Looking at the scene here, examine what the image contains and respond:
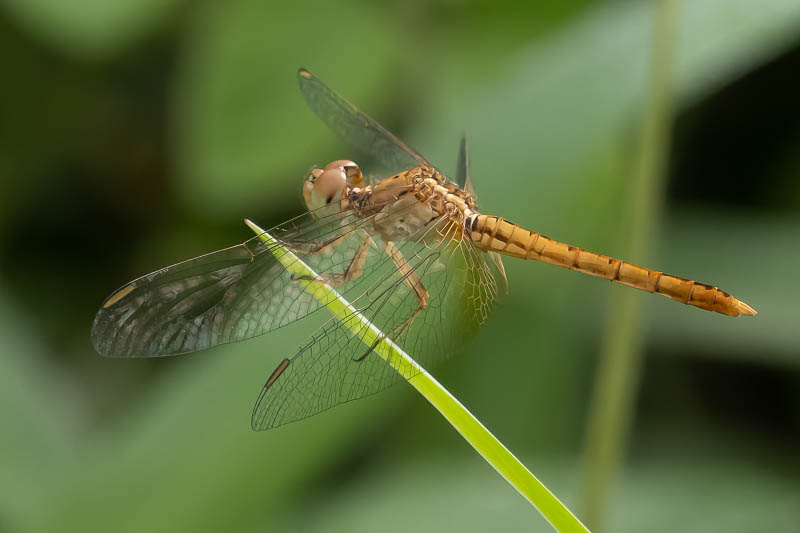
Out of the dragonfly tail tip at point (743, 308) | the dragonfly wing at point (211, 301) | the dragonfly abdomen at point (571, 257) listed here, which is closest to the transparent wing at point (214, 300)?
the dragonfly wing at point (211, 301)

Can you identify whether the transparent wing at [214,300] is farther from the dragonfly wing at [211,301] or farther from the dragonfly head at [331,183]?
the dragonfly head at [331,183]

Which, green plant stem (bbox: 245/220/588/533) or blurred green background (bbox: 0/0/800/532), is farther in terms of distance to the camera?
blurred green background (bbox: 0/0/800/532)

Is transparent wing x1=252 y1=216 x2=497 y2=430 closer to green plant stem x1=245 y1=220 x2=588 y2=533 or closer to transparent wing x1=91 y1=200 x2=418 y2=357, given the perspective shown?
transparent wing x1=91 y1=200 x2=418 y2=357

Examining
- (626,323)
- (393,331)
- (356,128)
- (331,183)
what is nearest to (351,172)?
(331,183)

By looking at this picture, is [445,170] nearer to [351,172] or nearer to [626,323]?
[351,172]

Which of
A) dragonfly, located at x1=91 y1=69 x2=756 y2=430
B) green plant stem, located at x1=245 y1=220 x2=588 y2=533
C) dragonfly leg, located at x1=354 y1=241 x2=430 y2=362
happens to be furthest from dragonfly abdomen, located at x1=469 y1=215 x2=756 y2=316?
green plant stem, located at x1=245 y1=220 x2=588 y2=533
